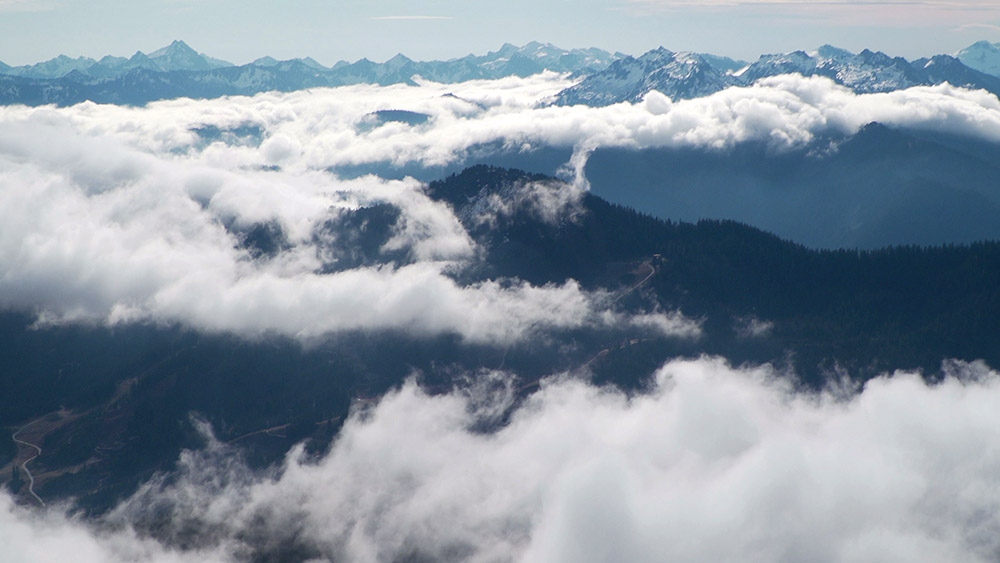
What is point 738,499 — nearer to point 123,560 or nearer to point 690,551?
point 690,551

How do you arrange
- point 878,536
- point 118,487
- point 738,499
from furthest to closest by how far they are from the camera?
point 118,487 → point 738,499 → point 878,536

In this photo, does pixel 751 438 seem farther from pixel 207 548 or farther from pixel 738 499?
pixel 207 548

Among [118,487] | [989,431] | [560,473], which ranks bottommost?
[118,487]

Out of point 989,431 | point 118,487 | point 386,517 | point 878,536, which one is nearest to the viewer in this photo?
point 878,536

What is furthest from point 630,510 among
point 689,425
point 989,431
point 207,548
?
point 207,548

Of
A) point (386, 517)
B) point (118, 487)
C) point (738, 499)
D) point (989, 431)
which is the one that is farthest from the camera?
point (118, 487)

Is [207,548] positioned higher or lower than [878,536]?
lower

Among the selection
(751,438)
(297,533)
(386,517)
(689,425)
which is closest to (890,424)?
(751,438)

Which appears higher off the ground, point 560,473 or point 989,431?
point 989,431

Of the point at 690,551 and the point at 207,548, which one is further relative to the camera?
the point at 207,548
